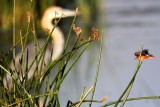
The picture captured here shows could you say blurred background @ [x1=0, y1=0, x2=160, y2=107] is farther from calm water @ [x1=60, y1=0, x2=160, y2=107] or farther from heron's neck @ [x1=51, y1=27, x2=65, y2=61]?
heron's neck @ [x1=51, y1=27, x2=65, y2=61]

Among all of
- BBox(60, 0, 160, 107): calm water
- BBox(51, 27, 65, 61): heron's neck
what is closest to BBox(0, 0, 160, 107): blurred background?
BBox(60, 0, 160, 107): calm water

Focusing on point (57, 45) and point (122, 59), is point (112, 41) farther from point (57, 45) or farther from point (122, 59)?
point (57, 45)

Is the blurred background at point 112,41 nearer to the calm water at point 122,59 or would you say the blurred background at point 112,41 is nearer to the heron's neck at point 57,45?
the calm water at point 122,59

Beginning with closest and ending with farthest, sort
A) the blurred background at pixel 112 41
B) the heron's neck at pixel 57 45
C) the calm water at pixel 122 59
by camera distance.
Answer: the calm water at pixel 122 59, the blurred background at pixel 112 41, the heron's neck at pixel 57 45

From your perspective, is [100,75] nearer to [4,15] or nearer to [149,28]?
[4,15]

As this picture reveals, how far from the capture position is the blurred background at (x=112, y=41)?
6.00 m

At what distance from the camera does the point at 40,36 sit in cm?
1022

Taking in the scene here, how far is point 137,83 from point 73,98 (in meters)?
0.83

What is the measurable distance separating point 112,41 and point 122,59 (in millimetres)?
2082

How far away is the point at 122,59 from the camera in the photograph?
26.7 feet

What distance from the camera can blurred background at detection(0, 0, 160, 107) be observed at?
6.00 m

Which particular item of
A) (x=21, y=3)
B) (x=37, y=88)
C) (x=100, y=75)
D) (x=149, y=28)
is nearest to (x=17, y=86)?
(x=37, y=88)

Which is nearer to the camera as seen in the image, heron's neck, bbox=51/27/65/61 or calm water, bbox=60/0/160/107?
calm water, bbox=60/0/160/107

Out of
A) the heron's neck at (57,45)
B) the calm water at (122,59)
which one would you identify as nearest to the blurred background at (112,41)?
the calm water at (122,59)
